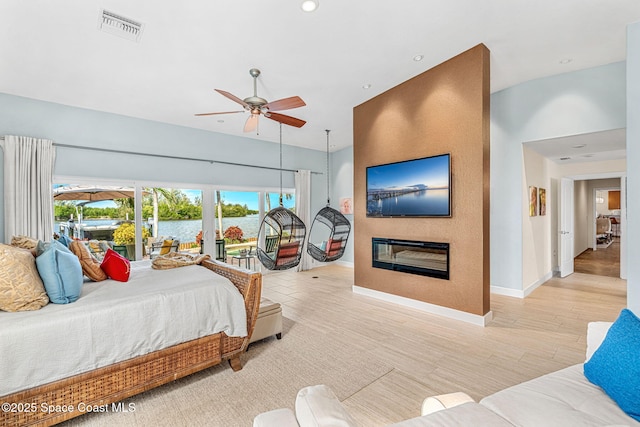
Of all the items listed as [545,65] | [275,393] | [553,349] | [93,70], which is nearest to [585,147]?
[545,65]

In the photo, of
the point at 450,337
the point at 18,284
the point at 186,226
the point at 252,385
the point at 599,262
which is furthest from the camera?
the point at 599,262

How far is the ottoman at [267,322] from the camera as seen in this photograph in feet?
9.67

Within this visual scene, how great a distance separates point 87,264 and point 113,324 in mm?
890

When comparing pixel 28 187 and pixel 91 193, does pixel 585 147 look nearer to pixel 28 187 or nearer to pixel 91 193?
pixel 91 193

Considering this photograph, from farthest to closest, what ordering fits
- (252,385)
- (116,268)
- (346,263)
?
(346,263), (116,268), (252,385)

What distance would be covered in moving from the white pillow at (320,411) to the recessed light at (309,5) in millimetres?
2796

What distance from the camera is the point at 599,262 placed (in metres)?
7.00

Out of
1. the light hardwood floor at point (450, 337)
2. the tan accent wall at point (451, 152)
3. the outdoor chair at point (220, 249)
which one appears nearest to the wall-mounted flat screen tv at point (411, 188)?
the tan accent wall at point (451, 152)

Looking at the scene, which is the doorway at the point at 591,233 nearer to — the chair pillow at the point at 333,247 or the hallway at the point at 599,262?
the hallway at the point at 599,262

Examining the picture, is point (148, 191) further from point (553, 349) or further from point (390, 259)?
point (553, 349)

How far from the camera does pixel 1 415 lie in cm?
159

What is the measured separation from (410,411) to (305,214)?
5402 mm

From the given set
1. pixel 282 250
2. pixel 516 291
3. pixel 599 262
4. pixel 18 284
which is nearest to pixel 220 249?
pixel 282 250

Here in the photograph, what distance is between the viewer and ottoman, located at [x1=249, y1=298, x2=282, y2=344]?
2.95m
